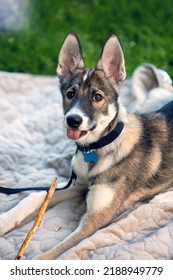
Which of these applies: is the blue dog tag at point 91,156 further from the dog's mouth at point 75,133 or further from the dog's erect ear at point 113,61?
the dog's erect ear at point 113,61

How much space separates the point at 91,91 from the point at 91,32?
2.95 meters

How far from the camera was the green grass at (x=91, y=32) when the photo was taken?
5258mm

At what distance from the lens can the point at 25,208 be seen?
3160 mm

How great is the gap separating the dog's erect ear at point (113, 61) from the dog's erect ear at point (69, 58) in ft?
0.52

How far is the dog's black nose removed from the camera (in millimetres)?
2814

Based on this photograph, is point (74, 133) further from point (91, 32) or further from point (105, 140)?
point (91, 32)

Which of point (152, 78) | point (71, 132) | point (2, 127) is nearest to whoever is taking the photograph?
point (71, 132)

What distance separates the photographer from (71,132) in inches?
114

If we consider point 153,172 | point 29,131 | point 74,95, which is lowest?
point 29,131

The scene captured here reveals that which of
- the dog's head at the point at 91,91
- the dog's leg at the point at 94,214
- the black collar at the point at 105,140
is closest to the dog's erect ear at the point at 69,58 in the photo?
the dog's head at the point at 91,91

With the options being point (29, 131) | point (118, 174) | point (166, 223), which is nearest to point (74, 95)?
point (118, 174)

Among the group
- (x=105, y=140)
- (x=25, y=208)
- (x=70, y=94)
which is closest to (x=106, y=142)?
(x=105, y=140)

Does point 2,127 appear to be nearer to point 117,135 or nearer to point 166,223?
point 117,135

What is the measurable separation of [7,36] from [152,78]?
1886 millimetres
